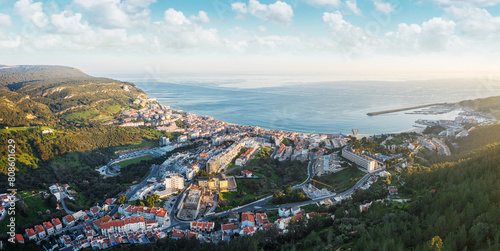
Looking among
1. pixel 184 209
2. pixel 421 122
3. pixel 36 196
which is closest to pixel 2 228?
pixel 36 196

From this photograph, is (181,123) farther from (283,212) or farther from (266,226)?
(266,226)

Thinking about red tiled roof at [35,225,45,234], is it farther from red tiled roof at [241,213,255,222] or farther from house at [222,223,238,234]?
red tiled roof at [241,213,255,222]

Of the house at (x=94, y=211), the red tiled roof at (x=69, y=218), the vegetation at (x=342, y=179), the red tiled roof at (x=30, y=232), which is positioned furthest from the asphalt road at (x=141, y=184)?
the vegetation at (x=342, y=179)

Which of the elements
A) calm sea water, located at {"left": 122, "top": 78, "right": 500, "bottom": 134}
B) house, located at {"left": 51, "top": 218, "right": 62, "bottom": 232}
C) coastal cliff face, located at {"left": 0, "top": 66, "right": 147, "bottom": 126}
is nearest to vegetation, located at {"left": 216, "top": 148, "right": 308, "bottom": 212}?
house, located at {"left": 51, "top": 218, "right": 62, "bottom": 232}

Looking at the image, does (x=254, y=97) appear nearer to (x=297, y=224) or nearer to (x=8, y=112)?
(x=8, y=112)

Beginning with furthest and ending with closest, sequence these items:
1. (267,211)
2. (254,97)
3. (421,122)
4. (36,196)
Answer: (254,97), (421,122), (36,196), (267,211)

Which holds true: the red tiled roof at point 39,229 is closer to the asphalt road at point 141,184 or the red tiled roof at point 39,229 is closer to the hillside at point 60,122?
the asphalt road at point 141,184
